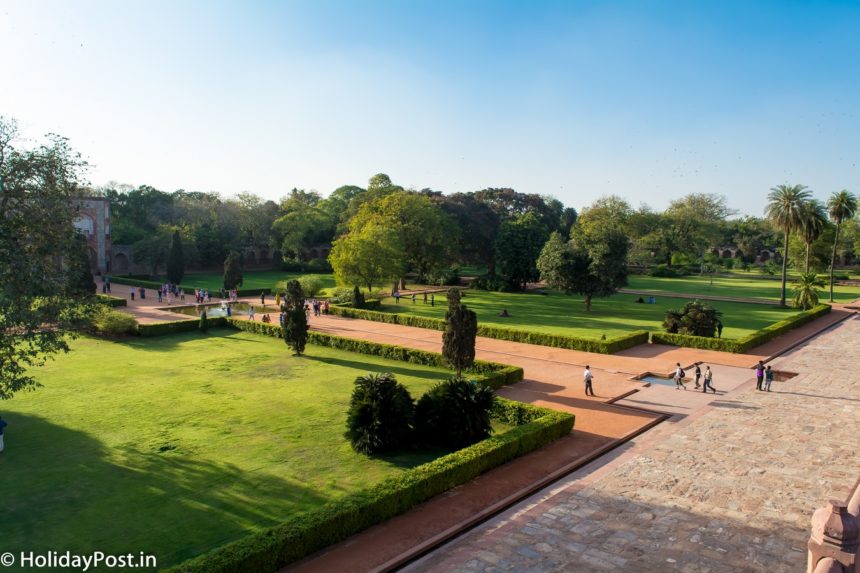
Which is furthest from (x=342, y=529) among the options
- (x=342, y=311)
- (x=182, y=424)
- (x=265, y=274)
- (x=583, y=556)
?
(x=265, y=274)

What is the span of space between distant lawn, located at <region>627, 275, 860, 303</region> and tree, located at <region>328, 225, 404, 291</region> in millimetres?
32925

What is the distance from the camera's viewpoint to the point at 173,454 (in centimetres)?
1603

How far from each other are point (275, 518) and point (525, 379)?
1446cm

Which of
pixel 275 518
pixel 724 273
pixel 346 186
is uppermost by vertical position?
pixel 346 186

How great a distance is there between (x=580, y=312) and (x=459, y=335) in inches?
987

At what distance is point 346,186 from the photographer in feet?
356

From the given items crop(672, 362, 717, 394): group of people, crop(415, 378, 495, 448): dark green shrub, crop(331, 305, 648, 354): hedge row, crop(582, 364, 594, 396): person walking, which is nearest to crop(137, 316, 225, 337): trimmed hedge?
crop(331, 305, 648, 354): hedge row

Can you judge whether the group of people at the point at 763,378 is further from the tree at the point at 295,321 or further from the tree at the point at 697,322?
the tree at the point at 295,321

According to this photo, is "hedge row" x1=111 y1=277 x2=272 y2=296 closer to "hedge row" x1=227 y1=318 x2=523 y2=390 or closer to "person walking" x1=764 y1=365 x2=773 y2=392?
"hedge row" x1=227 y1=318 x2=523 y2=390

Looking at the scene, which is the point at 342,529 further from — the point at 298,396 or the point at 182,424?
the point at 298,396

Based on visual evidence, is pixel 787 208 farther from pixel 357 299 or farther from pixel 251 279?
pixel 251 279

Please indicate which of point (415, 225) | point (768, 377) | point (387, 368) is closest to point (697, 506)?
point (768, 377)

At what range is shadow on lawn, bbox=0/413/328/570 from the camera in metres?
11.6

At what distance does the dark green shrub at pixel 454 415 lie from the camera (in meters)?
16.9
